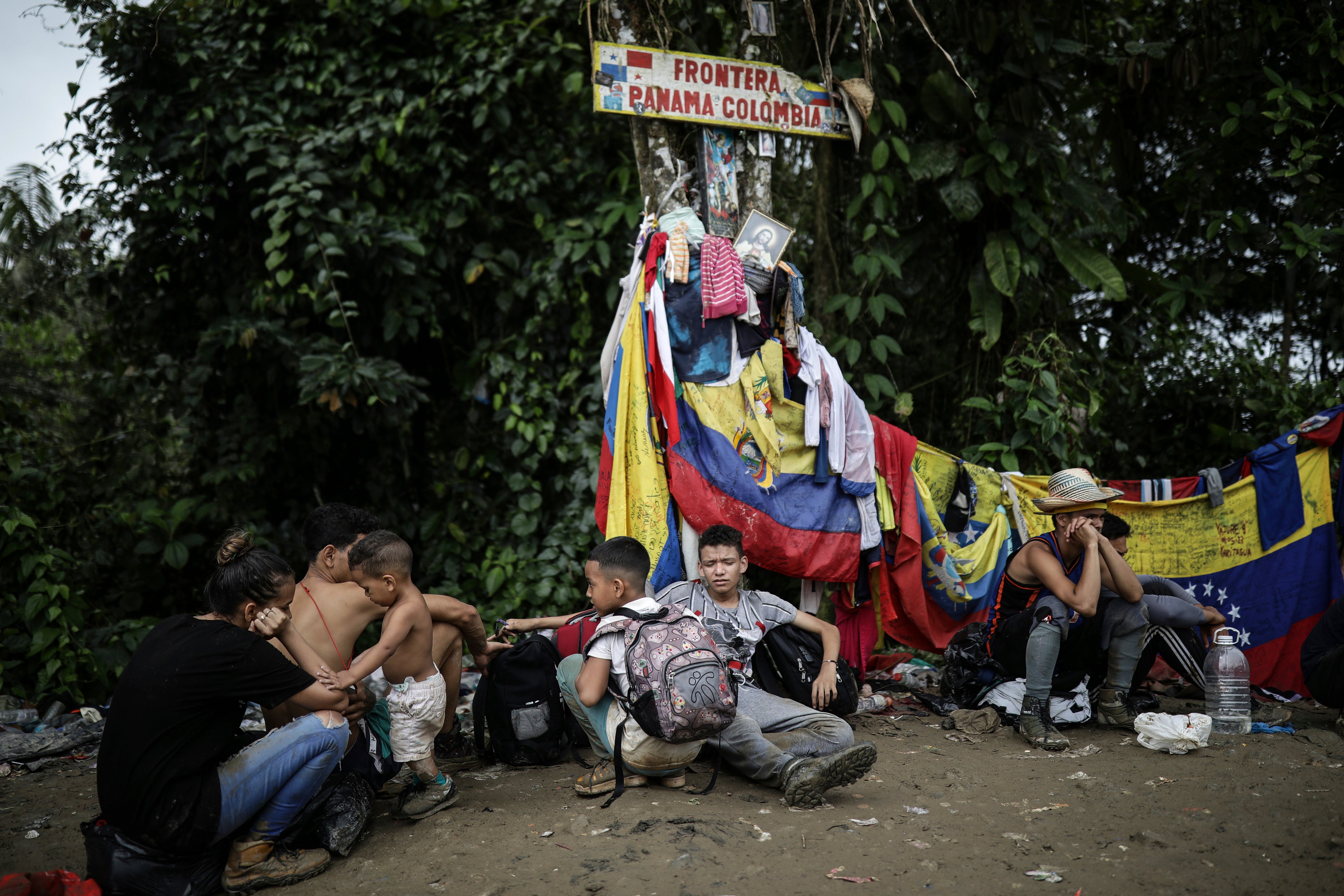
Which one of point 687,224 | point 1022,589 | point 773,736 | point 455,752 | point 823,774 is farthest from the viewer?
point 687,224

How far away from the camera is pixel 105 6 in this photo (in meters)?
6.21

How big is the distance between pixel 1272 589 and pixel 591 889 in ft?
13.3

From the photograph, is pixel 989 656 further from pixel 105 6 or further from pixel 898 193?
pixel 105 6

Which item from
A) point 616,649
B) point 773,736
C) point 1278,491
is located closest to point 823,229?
point 1278,491

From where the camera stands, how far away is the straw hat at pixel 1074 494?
4160mm

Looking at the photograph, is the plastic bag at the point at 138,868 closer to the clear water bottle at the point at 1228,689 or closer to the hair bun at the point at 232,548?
the hair bun at the point at 232,548

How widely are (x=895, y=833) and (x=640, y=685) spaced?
92cm

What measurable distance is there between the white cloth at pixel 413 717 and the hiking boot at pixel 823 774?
1221mm

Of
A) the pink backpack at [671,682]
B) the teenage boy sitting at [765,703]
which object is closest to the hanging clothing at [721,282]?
the teenage boy sitting at [765,703]

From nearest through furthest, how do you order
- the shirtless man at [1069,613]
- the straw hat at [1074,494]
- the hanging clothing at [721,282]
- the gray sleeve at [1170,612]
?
1. the shirtless man at [1069,613]
2. the straw hat at [1074,494]
3. the gray sleeve at [1170,612]
4. the hanging clothing at [721,282]

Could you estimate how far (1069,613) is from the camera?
13.5ft

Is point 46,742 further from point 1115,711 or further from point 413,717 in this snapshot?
point 1115,711

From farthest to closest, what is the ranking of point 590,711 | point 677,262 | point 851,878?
point 677,262
point 590,711
point 851,878

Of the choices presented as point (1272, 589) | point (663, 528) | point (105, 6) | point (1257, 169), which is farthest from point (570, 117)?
point (1272, 589)
